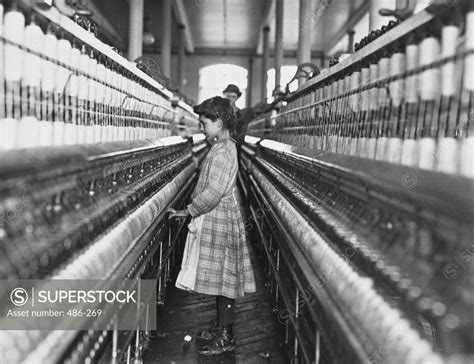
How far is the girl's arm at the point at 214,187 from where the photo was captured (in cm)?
353

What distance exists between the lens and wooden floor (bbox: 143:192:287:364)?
3.54 meters

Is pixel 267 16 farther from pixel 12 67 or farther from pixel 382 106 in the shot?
pixel 12 67

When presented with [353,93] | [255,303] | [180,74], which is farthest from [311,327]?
[180,74]

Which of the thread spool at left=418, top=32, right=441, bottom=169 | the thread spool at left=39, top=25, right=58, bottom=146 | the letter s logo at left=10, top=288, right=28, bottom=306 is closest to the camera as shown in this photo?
the letter s logo at left=10, top=288, right=28, bottom=306

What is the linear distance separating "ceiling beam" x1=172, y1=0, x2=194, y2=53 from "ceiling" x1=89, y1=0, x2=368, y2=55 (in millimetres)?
126

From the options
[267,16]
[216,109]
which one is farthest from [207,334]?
[267,16]

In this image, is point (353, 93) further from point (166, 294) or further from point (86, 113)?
point (166, 294)

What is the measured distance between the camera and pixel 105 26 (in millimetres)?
17719

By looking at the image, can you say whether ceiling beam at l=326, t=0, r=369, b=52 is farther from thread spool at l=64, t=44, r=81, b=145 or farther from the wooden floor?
thread spool at l=64, t=44, r=81, b=145

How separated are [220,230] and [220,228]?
0.5 inches

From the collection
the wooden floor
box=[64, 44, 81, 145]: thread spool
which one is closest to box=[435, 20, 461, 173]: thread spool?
box=[64, 44, 81, 145]: thread spool

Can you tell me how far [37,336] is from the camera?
1.51m

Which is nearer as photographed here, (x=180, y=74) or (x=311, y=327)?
(x=311, y=327)

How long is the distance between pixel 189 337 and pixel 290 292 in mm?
994
